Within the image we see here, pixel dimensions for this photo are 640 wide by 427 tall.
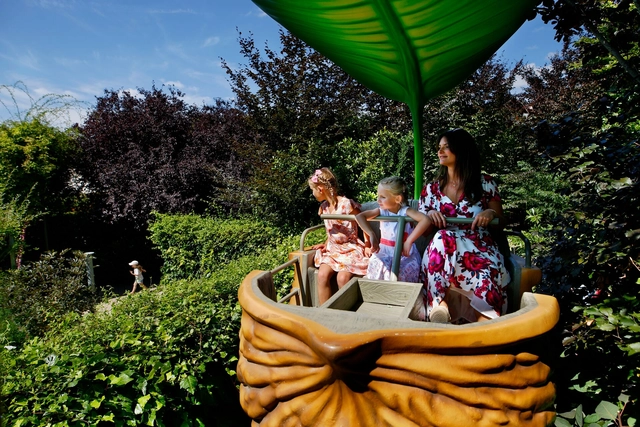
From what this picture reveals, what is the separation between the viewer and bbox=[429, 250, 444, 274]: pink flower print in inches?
70.7

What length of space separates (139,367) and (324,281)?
111 centimetres

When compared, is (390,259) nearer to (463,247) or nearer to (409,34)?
(463,247)

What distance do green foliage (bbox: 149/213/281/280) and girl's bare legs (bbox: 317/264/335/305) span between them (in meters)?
4.08

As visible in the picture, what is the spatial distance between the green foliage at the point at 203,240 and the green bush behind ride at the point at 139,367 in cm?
343

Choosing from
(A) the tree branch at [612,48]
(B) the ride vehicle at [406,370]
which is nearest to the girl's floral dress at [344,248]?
(B) the ride vehicle at [406,370]

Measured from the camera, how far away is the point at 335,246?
263cm

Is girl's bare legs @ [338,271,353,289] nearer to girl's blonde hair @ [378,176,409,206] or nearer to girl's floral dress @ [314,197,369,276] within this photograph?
girl's floral dress @ [314,197,369,276]

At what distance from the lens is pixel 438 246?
1819 millimetres

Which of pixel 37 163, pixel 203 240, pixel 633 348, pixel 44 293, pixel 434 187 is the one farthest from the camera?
pixel 37 163

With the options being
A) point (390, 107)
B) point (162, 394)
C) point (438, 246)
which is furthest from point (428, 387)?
point (390, 107)

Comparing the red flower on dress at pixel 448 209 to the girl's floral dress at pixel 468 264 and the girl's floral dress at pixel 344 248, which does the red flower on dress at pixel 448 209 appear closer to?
the girl's floral dress at pixel 468 264

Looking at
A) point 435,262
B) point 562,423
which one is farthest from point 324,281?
point 562,423

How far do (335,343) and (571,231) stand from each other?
1744mm

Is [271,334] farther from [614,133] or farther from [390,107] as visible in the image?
[390,107]
